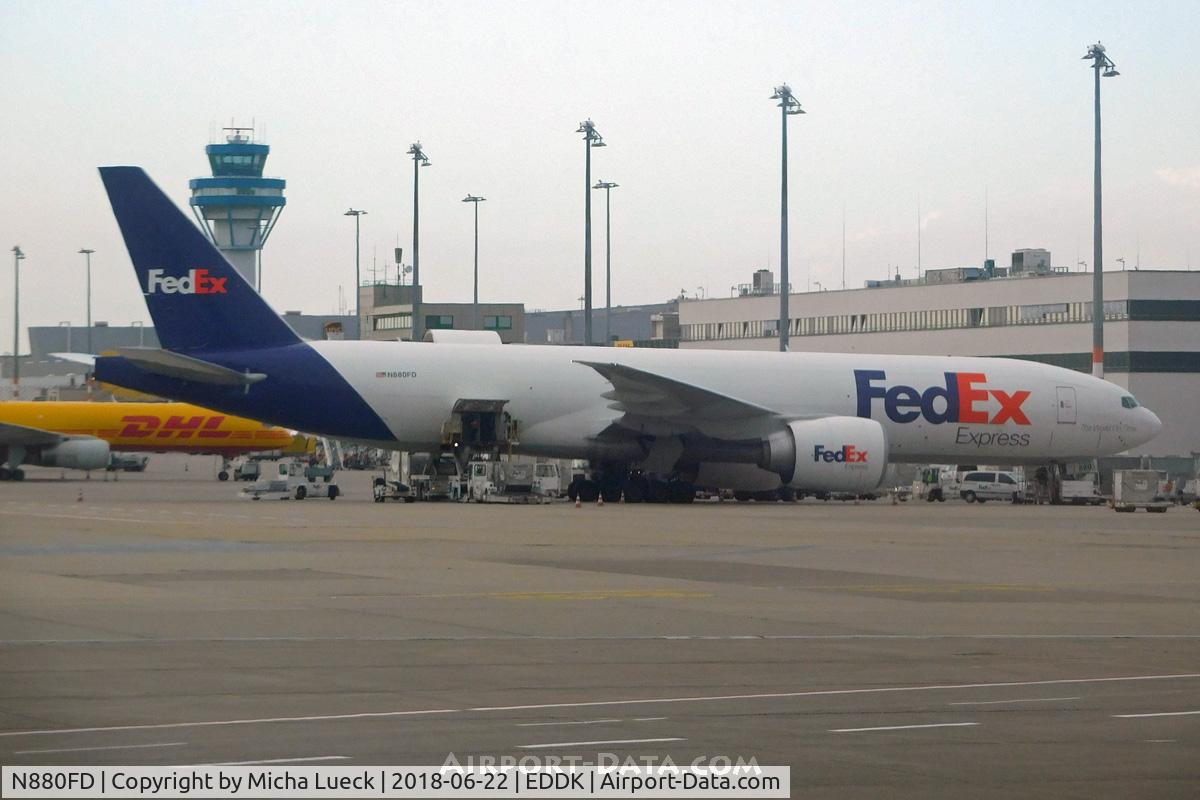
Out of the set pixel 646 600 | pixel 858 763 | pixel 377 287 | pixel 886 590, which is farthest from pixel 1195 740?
pixel 377 287

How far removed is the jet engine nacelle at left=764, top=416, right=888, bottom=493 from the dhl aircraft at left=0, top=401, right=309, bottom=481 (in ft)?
100

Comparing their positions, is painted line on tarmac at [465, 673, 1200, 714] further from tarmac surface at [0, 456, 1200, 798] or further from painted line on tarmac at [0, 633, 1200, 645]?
painted line on tarmac at [0, 633, 1200, 645]

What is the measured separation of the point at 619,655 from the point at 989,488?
3975cm

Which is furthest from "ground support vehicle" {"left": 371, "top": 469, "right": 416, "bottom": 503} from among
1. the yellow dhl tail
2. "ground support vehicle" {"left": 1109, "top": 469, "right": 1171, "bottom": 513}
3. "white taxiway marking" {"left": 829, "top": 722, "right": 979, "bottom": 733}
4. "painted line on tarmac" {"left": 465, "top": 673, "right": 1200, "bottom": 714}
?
"white taxiway marking" {"left": 829, "top": 722, "right": 979, "bottom": 733}

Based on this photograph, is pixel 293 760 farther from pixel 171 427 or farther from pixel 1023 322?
pixel 1023 322

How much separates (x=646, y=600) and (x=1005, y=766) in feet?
29.1

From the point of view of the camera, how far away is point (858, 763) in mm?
8789

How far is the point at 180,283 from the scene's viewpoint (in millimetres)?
38594

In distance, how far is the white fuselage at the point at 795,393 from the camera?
3966 cm

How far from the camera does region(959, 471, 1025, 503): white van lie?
50812 millimetres

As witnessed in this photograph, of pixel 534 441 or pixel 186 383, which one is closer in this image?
pixel 186 383

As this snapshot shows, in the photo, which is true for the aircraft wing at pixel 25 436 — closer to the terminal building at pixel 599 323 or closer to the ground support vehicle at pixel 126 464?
the ground support vehicle at pixel 126 464

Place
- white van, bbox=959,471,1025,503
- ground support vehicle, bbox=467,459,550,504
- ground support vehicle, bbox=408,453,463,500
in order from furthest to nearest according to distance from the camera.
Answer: white van, bbox=959,471,1025,503 → ground support vehicle, bbox=408,453,463,500 → ground support vehicle, bbox=467,459,550,504

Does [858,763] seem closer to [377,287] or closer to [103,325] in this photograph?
[377,287]
